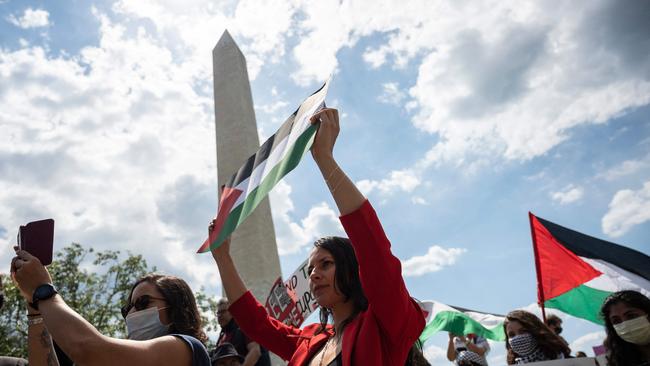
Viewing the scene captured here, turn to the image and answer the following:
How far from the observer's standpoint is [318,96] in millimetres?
2529

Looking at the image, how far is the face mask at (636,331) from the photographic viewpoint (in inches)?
136

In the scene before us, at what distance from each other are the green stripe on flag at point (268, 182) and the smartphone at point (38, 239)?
0.94m

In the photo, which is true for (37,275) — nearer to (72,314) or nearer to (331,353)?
(72,314)

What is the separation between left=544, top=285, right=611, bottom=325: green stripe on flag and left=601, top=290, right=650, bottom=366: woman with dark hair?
2959 mm

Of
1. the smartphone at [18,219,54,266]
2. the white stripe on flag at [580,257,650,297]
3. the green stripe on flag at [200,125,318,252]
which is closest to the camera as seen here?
the smartphone at [18,219,54,266]

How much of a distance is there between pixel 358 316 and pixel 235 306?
0.90m

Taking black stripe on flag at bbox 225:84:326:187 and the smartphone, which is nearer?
the smartphone

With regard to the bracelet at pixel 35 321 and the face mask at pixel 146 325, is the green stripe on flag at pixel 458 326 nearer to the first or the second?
the face mask at pixel 146 325

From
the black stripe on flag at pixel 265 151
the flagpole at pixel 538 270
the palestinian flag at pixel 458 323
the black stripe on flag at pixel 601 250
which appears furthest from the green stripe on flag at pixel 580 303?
the black stripe on flag at pixel 265 151

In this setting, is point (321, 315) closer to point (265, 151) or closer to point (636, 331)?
point (265, 151)

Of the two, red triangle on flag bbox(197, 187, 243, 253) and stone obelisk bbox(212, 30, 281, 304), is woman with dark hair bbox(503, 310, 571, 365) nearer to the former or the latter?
red triangle on flag bbox(197, 187, 243, 253)

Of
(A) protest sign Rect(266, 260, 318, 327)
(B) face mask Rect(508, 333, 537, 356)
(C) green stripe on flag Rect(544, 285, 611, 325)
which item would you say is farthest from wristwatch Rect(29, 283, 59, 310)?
(C) green stripe on flag Rect(544, 285, 611, 325)

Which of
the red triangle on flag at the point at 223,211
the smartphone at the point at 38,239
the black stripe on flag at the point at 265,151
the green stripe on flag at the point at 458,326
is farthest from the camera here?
the green stripe on flag at the point at 458,326

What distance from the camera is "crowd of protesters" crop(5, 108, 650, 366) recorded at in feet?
5.56
